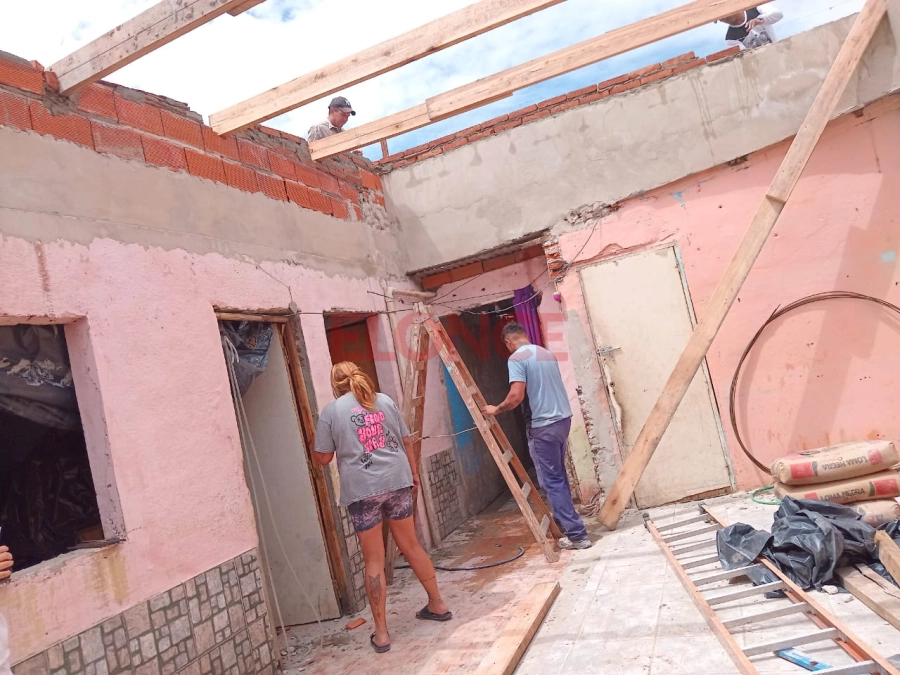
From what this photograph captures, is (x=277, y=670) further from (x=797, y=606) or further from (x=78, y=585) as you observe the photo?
(x=797, y=606)

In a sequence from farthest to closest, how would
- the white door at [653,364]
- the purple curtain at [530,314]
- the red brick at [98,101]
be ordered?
the purple curtain at [530,314] < the white door at [653,364] < the red brick at [98,101]

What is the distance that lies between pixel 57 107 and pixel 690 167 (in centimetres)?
494

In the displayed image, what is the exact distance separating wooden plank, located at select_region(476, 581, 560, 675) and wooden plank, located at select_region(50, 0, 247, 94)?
331 centimetres

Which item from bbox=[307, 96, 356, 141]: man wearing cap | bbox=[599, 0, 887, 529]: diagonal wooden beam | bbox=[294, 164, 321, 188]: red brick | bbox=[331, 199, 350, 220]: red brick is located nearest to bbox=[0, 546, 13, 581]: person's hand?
bbox=[294, 164, 321, 188]: red brick

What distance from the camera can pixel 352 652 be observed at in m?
4.02

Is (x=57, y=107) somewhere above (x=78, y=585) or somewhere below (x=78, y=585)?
above

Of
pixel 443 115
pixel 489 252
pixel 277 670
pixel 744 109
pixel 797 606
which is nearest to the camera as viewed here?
pixel 797 606

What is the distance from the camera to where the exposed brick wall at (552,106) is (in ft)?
20.5

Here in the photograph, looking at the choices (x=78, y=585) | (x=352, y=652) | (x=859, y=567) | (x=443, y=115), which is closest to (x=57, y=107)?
(x=78, y=585)

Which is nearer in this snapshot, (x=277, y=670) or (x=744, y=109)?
(x=277, y=670)

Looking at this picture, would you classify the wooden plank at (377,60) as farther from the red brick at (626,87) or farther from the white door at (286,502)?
the red brick at (626,87)

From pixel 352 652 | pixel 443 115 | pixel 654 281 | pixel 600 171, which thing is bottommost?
pixel 352 652

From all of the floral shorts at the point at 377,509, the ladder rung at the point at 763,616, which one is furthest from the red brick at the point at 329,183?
the ladder rung at the point at 763,616

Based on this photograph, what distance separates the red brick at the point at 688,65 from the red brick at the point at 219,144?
3937 mm
